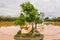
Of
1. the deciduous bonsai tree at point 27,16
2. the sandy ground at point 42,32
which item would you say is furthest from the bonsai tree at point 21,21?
the sandy ground at point 42,32

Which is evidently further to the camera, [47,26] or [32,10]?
[47,26]

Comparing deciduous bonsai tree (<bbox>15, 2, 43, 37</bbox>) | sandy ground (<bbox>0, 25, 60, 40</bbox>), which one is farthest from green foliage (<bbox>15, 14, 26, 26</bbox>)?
sandy ground (<bbox>0, 25, 60, 40</bbox>)

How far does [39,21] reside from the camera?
11.3 ft

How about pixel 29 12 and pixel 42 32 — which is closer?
pixel 29 12

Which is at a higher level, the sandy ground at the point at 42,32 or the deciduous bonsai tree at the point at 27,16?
the deciduous bonsai tree at the point at 27,16

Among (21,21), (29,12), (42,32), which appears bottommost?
(42,32)

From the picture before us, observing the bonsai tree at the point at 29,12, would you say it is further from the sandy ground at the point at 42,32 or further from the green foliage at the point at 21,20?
the sandy ground at the point at 42,32

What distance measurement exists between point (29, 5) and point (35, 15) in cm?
23

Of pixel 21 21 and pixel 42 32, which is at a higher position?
pixel 21 21

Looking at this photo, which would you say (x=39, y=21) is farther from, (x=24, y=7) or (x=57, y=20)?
(x=57, y=20)

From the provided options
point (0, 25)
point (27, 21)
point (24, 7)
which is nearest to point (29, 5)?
point (24, 7)

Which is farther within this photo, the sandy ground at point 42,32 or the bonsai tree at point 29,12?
the sandy ground at point 42,32

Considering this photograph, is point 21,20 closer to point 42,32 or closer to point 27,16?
point 27,16

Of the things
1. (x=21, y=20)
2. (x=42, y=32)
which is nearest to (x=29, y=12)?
(x=21, y=20)
